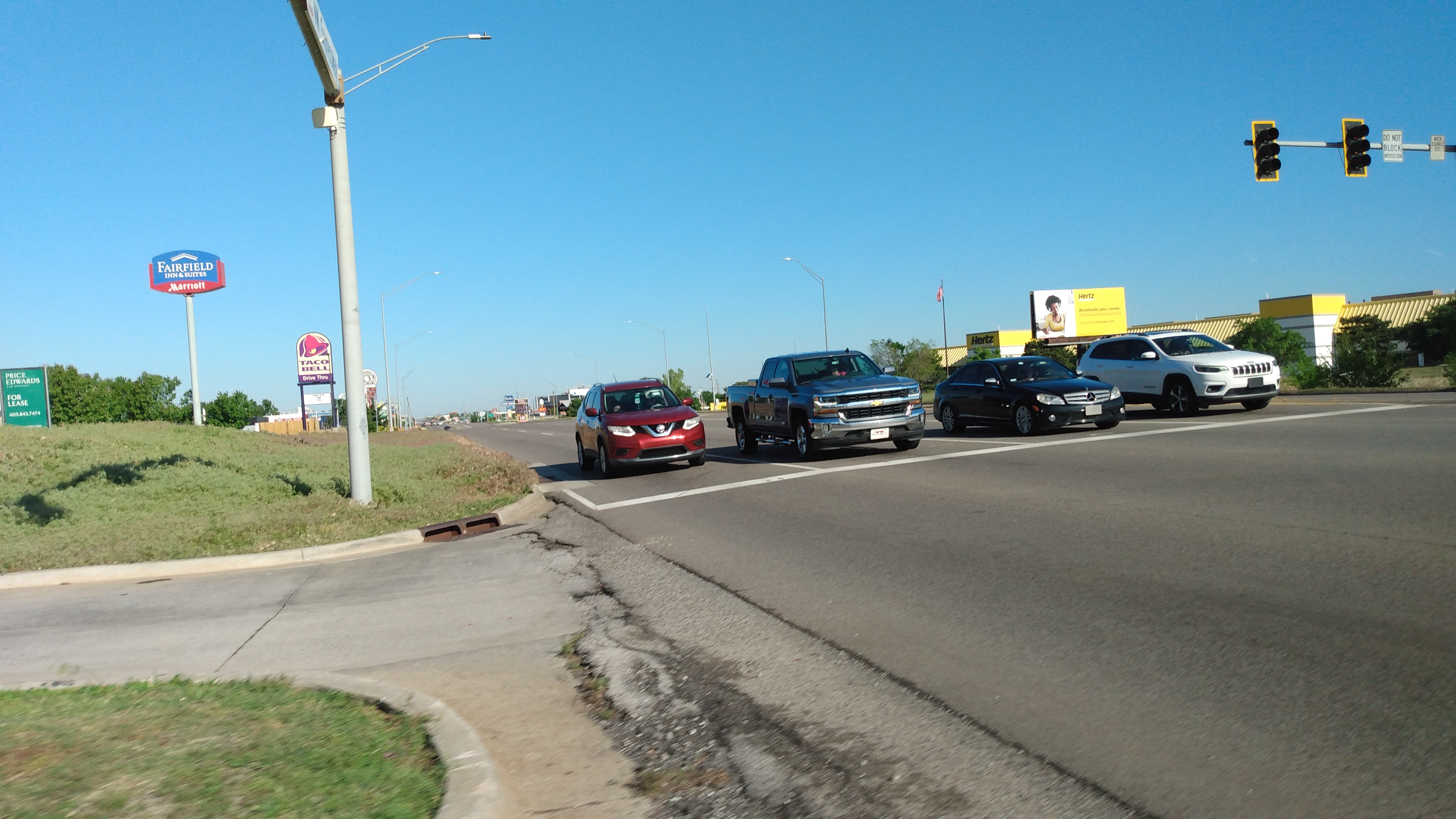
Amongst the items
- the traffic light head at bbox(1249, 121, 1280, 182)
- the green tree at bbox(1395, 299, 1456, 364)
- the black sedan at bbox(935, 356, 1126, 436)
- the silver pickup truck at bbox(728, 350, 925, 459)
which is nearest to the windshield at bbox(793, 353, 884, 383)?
the silver pickup truck at bbox(728, 350, 925, 459)

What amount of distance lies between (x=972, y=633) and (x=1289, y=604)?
191 cm

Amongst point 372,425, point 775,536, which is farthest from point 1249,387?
point 372,425

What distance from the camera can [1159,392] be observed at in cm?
2173

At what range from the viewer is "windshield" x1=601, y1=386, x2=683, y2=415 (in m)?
18.5

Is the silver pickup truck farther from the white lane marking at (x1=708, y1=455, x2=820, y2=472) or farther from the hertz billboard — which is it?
the hertz billboard

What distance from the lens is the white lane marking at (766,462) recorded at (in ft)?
53.4

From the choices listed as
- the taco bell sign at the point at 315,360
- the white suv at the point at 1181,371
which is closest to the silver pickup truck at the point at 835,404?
the white suv at the point at 1181,371

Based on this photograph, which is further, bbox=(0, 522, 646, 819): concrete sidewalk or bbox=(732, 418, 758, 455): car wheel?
bbox=(732, 418, 758, 455): car wheel

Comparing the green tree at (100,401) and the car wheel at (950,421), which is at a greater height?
the green tree at (100,401)

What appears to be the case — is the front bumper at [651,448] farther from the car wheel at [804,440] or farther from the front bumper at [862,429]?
the front bumper at [862,429]

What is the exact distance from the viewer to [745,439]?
20.5 metres

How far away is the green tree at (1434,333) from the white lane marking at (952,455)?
167ft

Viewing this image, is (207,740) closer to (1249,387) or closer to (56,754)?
(56,754)

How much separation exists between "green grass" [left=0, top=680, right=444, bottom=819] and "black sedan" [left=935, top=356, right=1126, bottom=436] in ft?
51.7
